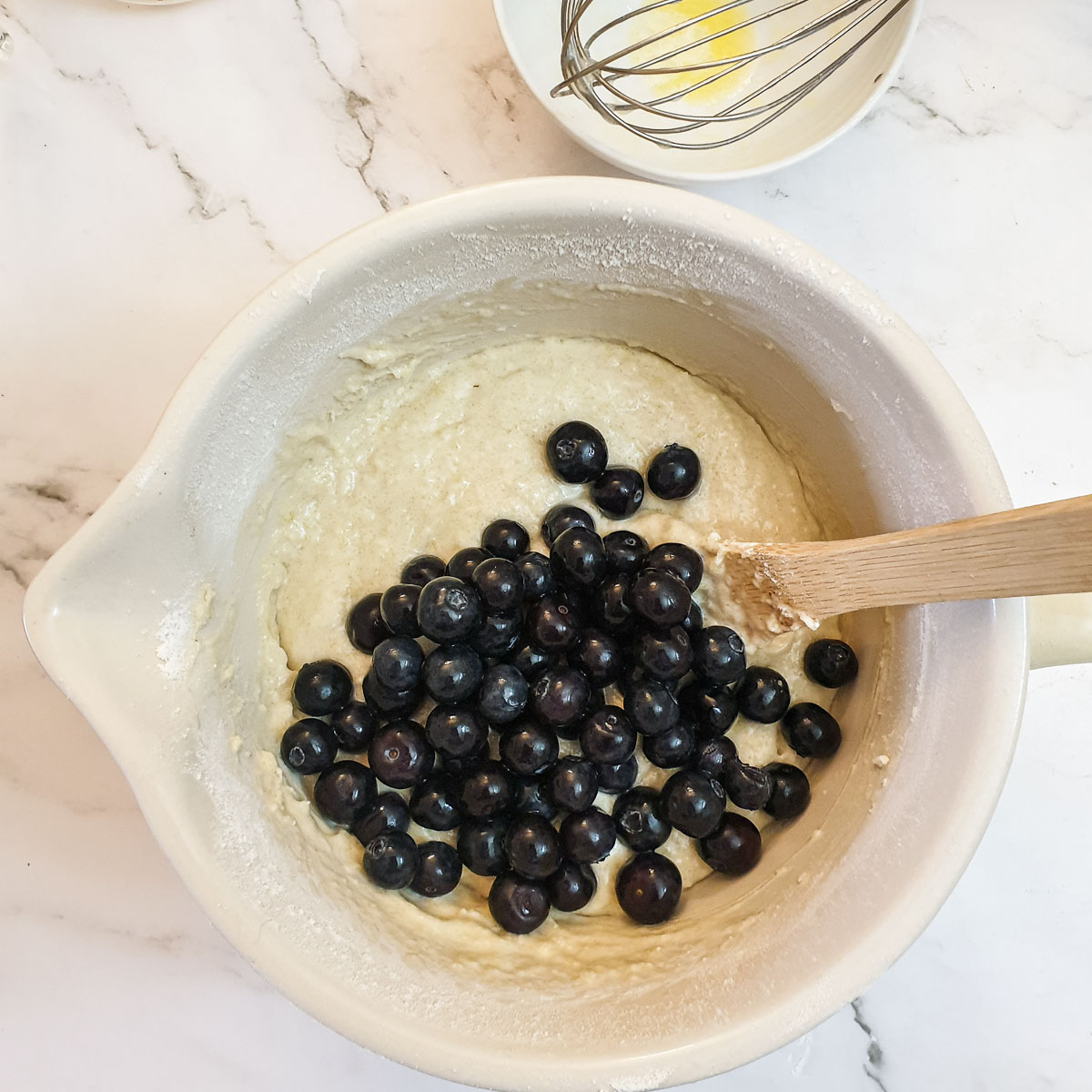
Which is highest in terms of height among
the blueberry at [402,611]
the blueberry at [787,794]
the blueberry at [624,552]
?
the blueberry at [624,552]

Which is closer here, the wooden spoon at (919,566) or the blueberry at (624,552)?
the wooden spoon at (919,566)

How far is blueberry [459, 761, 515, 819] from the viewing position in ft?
2.37

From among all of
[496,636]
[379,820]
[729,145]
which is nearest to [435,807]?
[379,820]

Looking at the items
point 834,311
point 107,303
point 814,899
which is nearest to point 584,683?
point 814,899

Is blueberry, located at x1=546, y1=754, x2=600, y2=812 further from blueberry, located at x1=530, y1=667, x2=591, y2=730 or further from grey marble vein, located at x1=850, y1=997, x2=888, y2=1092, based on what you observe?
grey marble vein, located at x1=850, y1=997, x2=888, y2=1092

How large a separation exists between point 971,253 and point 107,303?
872 millimetres

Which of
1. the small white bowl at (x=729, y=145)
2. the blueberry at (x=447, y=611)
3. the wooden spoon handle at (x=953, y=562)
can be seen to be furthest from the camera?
the small white bowl at (x=729, y=145)

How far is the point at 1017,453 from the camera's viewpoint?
0.88m

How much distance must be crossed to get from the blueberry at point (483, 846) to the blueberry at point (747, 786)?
0.20 metres

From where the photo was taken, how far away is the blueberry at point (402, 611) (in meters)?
0.73

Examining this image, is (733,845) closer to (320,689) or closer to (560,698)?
(560,698)

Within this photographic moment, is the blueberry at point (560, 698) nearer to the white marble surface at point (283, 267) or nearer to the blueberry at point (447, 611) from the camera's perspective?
the blueberry at point (447, 611)

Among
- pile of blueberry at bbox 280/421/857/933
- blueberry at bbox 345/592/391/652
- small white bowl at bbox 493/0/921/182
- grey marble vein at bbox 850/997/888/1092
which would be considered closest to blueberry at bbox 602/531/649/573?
pile of blueberry at bbox 280/421/857/933

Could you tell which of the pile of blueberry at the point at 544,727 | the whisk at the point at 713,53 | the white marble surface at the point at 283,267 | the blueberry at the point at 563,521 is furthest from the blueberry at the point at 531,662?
the whisk at the point at 713,53
